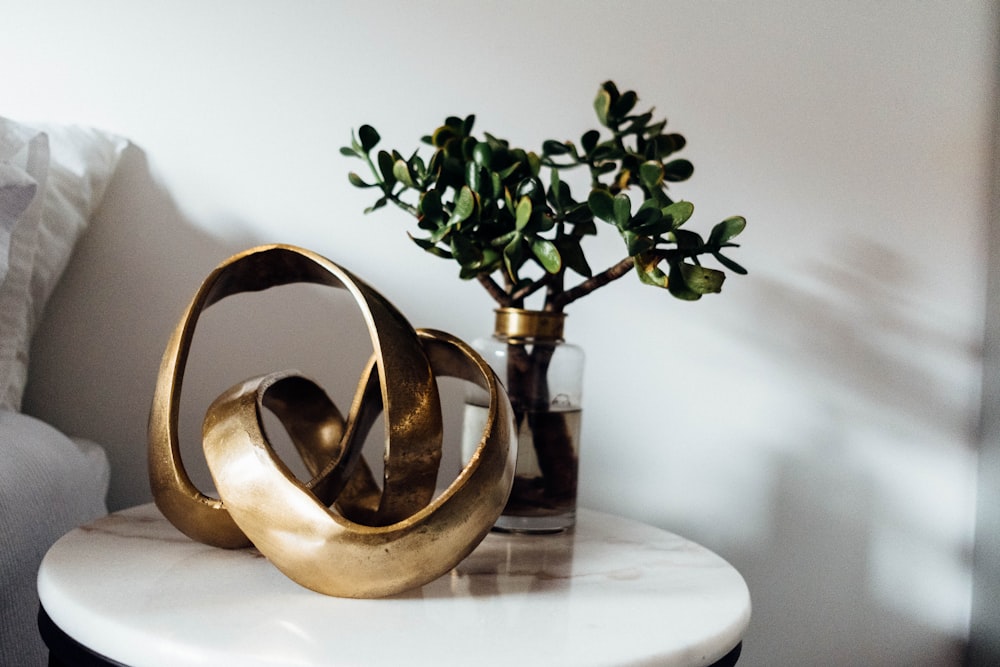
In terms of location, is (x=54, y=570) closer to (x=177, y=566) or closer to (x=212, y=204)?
(x=177, y=566)

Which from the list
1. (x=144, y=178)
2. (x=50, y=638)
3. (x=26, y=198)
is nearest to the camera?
(x=50, y=638)

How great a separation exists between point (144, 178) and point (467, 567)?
642mm

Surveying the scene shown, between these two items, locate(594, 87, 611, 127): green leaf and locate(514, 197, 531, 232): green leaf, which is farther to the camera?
locate(594, 87, 611, 127): green leaf

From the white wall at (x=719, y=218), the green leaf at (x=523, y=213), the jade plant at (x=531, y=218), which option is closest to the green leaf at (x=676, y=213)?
the jade plant at (x=531, y=218)

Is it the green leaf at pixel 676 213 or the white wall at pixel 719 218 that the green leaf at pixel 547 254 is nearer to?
the green leaf at pixel 676 213

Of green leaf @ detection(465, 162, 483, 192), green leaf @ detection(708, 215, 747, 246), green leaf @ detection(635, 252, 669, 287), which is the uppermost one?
green leaf @ detection(465, 162, 483, 192)

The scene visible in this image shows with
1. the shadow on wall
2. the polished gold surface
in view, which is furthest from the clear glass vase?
the shadow on wall

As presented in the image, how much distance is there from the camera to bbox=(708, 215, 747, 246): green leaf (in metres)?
0.66

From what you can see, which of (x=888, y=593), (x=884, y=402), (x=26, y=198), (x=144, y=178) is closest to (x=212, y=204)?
(x=144, y=178)

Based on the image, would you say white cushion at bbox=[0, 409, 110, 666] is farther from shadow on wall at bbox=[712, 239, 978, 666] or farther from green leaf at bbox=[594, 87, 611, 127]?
shadow on wall at bbox=[712, 239, 978, 666]

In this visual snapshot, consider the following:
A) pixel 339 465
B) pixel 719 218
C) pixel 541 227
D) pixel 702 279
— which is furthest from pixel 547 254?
pixel 719 218

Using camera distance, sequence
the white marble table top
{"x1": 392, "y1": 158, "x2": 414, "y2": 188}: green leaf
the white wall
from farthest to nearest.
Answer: the white wall → {"x1": 392, "y1": 158, "x2": 414, "y2": 188}: green leaf → the white marble table top

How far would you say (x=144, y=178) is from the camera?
3.12 ft

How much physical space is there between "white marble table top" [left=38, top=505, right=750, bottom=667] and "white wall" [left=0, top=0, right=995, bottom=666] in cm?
34
